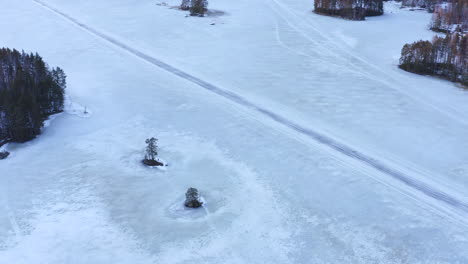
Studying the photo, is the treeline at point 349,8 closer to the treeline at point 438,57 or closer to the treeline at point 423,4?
the treeline at point 423,4

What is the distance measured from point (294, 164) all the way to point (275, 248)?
190 inches

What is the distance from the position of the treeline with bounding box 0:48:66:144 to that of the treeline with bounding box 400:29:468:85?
20.0m

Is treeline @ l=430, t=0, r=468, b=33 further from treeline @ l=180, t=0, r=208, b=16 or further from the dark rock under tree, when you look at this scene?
the dark rock under tree

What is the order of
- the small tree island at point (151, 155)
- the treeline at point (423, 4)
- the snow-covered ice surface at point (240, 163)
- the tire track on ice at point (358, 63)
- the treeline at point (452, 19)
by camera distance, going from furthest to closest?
Answer: 1. the treeline at point (423, 4)
2. the treeline at point (452, 19)
3. the tire track on ice at point (358, 63)
4. the small tree island at point (151, 155)
5. the snow-covered ice surface at point (240, 163)

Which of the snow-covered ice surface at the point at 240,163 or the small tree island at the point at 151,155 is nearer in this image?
the snow-covered ice surface at the point at 240,163

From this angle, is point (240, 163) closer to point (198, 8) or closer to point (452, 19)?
point (198, 8)

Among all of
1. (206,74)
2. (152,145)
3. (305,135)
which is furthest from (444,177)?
(206,74)

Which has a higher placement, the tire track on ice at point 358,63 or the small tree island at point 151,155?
the tire track on ice at point 358,63

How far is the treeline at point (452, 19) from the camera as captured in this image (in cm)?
3675

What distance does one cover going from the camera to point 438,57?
2669 cm

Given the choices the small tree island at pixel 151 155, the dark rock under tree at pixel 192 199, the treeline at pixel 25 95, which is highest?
the treeline at pixel 25 95

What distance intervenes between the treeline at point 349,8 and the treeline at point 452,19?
5994 millimetres

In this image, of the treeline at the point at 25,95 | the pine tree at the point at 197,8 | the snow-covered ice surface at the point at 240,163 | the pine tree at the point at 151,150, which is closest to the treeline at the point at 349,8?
the snow-covered ice surface at the point at 240,163

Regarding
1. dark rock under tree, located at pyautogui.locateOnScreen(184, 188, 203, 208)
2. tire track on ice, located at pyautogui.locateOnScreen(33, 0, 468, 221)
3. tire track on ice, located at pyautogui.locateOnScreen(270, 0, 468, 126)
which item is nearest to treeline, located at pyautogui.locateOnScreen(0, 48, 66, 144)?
tire track on ice, located at pyautogui.locateOnScreen(33, 0, 468, 221)
